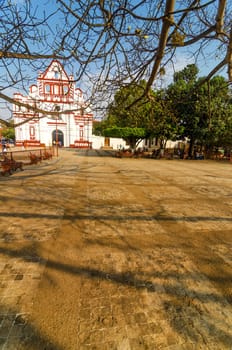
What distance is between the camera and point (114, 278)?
2.14 meters

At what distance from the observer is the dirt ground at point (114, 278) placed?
1.50 m

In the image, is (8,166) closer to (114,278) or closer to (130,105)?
(130,105)

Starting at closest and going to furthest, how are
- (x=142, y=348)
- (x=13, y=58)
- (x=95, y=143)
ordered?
(x=142, y=348)
(x=13, y=58)
(x=95, y=143)

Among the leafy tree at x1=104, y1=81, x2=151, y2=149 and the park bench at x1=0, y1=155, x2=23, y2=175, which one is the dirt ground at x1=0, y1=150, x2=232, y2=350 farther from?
the park bench at x1=0, y1=155, x2=23, y2=175

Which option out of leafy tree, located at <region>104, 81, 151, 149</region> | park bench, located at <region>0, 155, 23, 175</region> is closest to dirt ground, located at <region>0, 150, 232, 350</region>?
leafy tree, located at <region>104, 81, 151, 149</region>

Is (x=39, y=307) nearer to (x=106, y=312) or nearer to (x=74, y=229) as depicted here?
(x=106, y=312)

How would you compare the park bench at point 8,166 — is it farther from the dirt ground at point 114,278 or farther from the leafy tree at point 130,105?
the leafy tree at point 130,105

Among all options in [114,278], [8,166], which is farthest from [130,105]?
[8,166]

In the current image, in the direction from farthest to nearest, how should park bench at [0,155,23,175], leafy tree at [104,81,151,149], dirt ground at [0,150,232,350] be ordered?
1. park bench at [0,155,23,175]
2. leafy tree at [104,81,151,149]
3. dirt ground at [0,150,232,350]

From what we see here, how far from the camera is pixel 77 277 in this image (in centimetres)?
215

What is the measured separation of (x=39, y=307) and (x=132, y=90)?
12.2ft

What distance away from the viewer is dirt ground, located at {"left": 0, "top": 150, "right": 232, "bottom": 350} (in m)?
1.50

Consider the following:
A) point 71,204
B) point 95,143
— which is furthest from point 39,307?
point 95,143

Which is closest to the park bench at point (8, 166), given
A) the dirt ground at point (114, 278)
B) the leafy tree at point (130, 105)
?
the dirt ground at point (114, 278)
